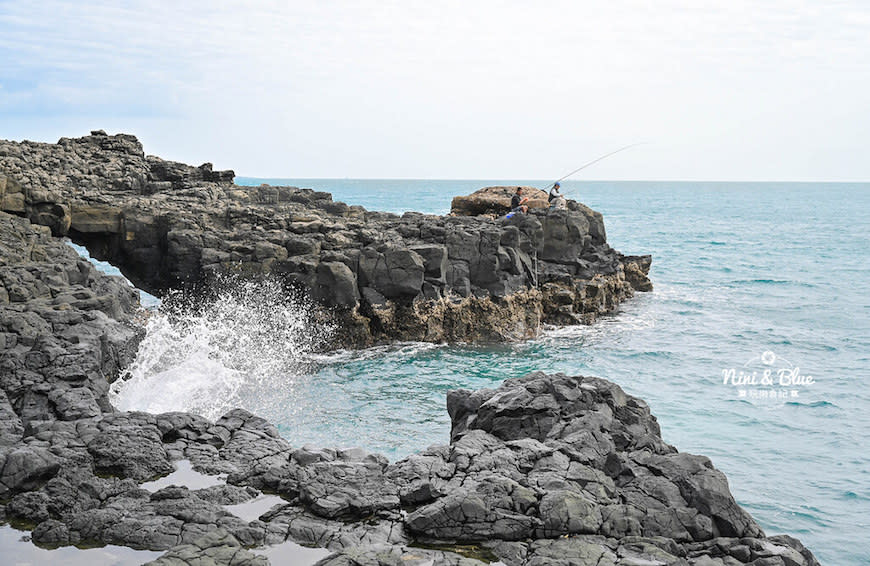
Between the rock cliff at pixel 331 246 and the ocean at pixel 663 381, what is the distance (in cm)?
102

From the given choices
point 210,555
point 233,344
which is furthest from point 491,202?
point 210,555

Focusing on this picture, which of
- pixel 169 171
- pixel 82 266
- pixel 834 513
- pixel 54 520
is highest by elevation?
pixel 169 171

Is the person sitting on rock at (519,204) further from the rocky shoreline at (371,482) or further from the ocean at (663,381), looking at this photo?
the rocky shoreline at (371,482)

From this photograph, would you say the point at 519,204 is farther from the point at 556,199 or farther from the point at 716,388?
the point at 716,388

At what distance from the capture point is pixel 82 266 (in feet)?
45.1

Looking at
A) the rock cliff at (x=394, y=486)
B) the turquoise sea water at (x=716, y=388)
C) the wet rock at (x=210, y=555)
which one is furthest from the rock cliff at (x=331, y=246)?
the wet rock at (x=210, y=555)

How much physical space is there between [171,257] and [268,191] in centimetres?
672

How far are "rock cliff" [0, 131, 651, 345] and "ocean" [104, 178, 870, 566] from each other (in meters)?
1.02

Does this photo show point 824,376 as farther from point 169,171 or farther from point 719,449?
point 169,171

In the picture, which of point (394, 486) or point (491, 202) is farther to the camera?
point (491, 202)

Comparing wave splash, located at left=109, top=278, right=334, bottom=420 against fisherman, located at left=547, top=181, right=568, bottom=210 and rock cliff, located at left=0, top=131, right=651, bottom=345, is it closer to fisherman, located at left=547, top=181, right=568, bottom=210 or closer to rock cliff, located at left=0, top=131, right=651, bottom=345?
rock cliff, located at left=0, top=131, right=651, bottom=345

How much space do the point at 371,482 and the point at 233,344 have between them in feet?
41.6

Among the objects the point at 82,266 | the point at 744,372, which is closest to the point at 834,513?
the point at 744,372

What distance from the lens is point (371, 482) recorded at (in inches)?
280
